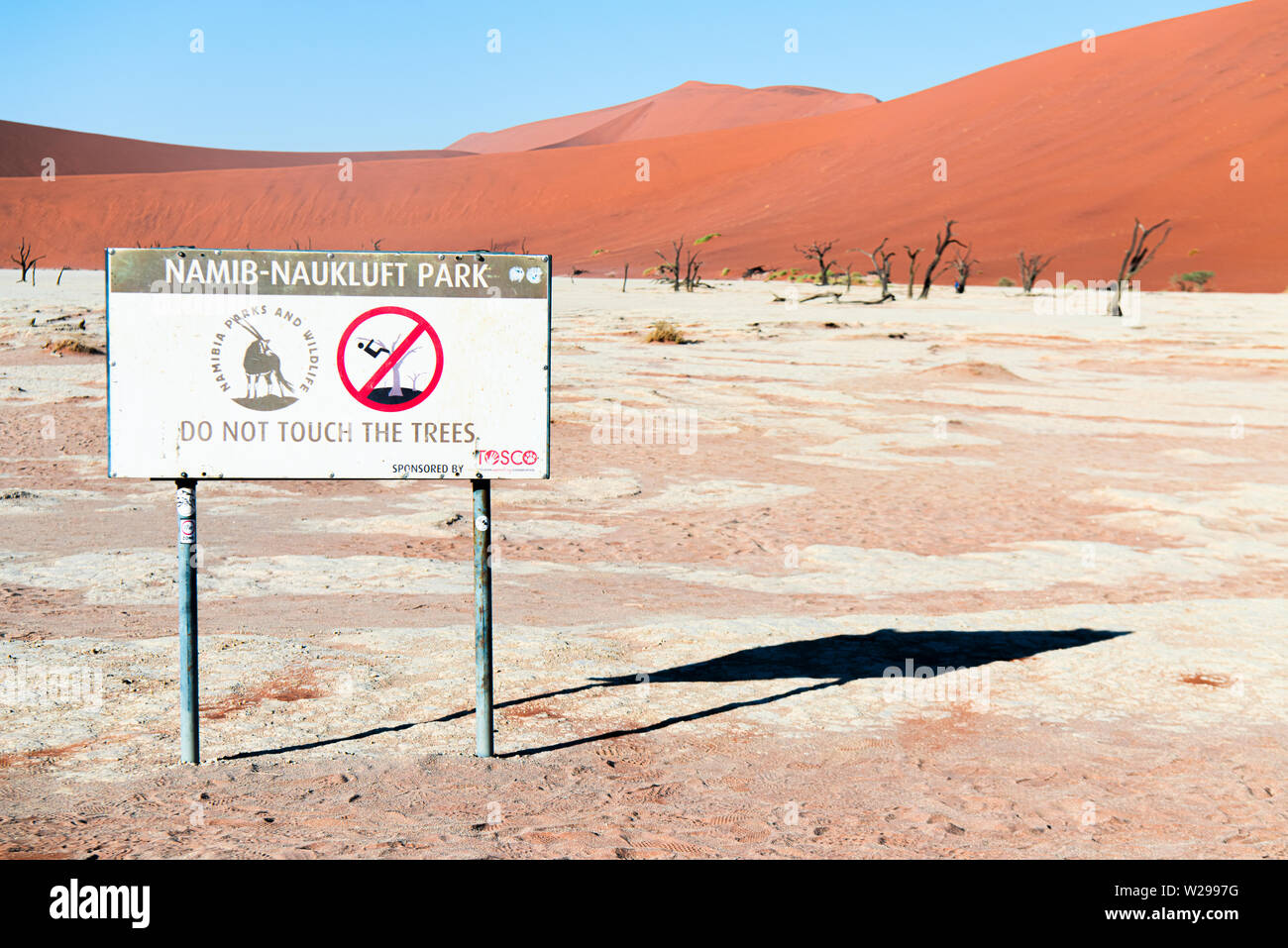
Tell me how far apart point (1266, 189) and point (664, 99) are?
140 metres

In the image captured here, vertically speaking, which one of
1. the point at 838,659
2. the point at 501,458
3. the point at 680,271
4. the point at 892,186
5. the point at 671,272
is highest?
the point at 892,186

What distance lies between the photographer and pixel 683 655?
6.67m

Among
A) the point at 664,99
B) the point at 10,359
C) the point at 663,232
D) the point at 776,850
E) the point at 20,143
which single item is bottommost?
the point at 776,850

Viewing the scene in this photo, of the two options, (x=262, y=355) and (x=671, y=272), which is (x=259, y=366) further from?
(x=671, y=272)

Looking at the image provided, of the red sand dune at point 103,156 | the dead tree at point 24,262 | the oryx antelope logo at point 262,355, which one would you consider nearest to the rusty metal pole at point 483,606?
the oryx antelope logo at point 262,355

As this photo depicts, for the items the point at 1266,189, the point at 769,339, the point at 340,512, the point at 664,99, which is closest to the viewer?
the point at 340,512

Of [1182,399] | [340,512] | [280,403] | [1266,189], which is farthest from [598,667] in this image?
[1266,189]

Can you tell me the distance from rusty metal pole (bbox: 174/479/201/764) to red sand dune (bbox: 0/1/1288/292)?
173ft

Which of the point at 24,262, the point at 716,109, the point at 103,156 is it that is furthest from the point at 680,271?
the point at 103,156

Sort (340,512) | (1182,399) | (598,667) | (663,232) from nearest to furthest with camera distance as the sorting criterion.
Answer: (598,667), (340,512), (1182,399), (663,232)

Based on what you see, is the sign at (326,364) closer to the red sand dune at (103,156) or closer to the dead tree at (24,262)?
the dead tree at (24,262)

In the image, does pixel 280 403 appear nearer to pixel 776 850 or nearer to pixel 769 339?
pixel 776 850

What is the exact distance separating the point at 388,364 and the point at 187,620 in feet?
4.18

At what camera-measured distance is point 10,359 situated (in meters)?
21.0
